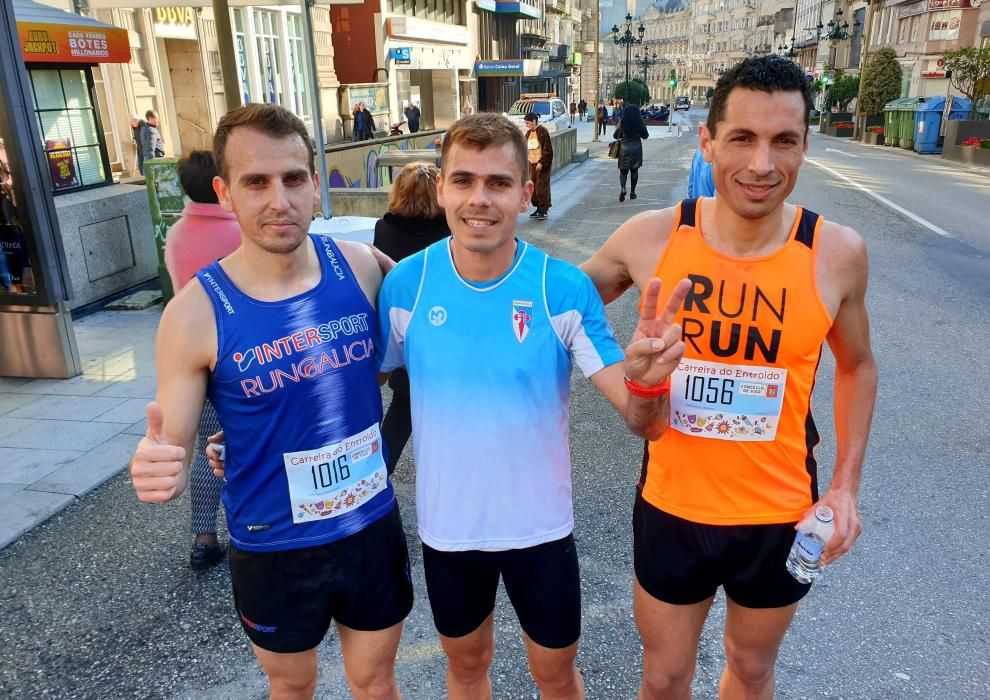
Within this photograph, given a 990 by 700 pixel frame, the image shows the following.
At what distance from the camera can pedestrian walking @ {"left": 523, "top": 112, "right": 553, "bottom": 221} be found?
1243cm

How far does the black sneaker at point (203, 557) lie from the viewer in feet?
11.8

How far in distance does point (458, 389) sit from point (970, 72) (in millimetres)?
30544

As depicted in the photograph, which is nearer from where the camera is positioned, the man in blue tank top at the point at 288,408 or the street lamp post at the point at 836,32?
the man in blue tank top at the point at 288,408

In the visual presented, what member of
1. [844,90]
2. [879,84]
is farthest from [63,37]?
[844,90]

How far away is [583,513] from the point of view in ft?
13.4

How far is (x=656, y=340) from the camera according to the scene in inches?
67.1

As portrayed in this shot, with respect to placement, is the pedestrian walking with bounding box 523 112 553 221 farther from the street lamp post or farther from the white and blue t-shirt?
the street lamp post

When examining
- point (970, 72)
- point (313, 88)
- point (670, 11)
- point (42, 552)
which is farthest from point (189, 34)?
point (670, 11)

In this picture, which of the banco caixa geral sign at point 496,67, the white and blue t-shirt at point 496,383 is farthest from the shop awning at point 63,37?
the banco caixa geral sign at point 496,67

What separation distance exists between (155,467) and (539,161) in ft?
37.7

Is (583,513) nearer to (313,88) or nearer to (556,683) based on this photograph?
(556,683)

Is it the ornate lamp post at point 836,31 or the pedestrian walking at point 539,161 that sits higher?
the ornate lamp post at point 836,31

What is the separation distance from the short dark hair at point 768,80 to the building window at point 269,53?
2470 centimetres

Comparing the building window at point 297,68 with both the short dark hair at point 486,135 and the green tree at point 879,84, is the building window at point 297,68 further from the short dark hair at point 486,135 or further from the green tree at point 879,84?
the green tree at point 879,84
